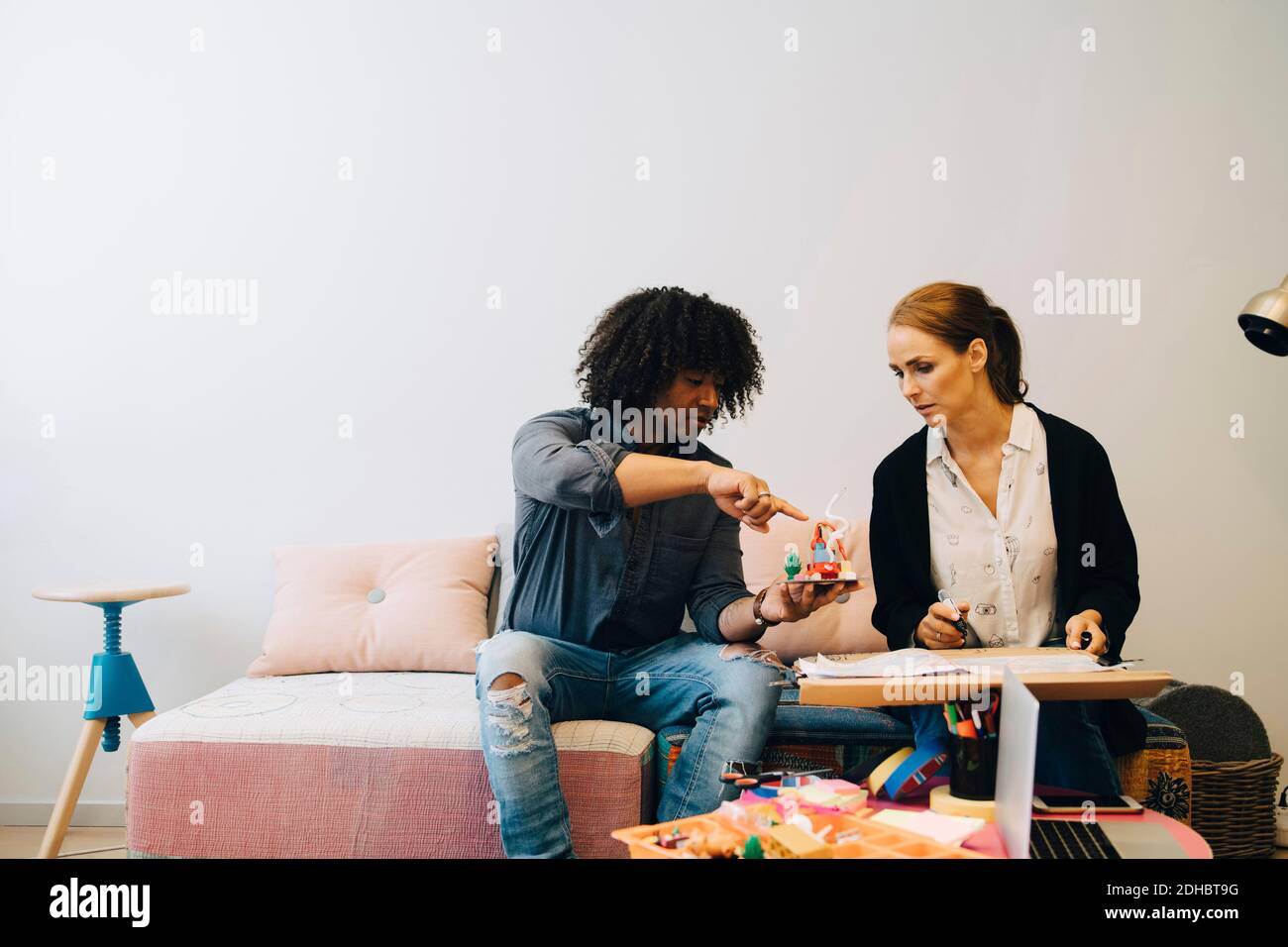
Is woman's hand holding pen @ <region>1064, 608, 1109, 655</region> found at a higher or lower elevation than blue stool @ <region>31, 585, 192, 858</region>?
higher

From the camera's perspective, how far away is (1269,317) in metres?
1.91

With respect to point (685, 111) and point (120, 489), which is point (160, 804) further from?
point (685, 111)

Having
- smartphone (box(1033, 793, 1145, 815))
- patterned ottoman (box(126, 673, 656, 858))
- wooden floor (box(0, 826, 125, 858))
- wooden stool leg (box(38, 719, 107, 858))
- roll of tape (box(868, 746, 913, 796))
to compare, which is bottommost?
wooden floor (box(0, 826, 125, 858))

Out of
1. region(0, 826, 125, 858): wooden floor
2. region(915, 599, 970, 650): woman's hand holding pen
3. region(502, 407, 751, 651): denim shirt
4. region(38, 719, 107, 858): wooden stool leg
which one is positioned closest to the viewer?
region(915, 599, 970, 650): woman's hand holding pen

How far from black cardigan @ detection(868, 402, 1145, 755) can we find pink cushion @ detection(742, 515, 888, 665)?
354mm

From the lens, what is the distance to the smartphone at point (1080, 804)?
1.52 metres

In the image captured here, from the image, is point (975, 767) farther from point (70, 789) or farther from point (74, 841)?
point (74, 841)

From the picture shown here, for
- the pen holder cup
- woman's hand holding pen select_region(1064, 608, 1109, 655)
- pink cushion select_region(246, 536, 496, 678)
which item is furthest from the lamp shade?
pink cushion select_region(246, 536, 496, 678)

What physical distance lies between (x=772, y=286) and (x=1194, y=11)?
1.31 meters

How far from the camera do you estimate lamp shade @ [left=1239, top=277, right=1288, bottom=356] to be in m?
1.91

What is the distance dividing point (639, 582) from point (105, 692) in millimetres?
1328

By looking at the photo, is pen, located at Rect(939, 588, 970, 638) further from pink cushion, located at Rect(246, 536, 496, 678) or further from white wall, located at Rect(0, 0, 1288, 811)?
pink cushion, located at Rect(246, 536, 496, 678)

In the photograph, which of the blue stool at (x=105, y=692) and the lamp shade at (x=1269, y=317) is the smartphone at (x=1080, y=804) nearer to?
the lamp shade at (x=1269, y=317)

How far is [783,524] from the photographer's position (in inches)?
100
